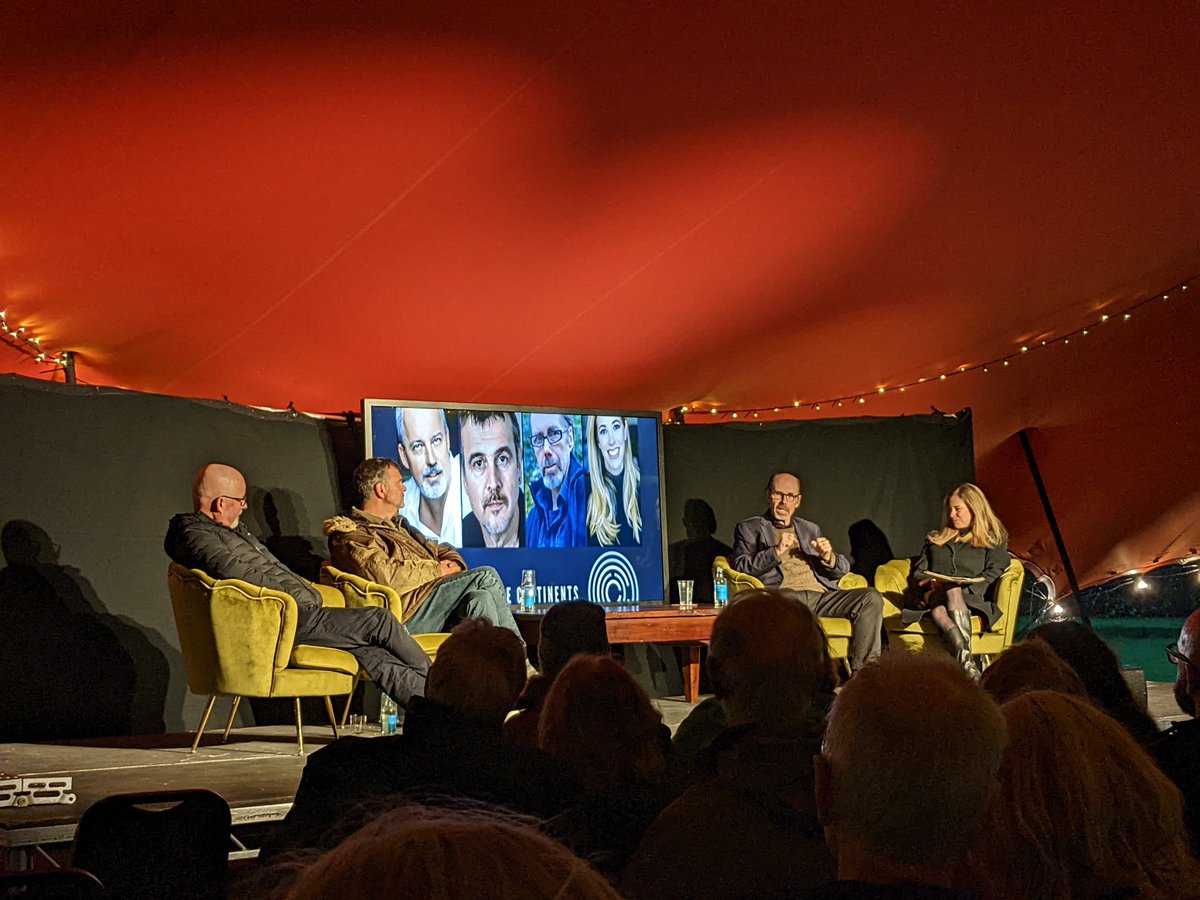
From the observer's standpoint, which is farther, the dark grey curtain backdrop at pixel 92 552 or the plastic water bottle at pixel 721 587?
the plastic water bottle at pixel 721 587

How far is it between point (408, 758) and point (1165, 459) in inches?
289

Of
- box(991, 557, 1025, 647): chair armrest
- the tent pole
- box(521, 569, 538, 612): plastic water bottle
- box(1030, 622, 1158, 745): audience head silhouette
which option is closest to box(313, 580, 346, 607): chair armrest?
box(521, 569, 538, 612): plastic water bottle

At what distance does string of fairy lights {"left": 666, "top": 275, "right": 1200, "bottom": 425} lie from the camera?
24.8 ft

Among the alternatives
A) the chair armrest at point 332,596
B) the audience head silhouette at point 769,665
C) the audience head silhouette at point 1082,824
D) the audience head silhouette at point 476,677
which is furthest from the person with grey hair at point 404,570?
the audience head silhouette at point 1082,824

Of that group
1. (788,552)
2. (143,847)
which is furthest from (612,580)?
(143,847)

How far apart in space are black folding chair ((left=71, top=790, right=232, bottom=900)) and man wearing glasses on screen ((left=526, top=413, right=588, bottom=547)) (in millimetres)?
4825

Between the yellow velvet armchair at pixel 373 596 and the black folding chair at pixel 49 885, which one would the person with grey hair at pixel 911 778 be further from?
the yellow velvet armchair at pixel 373 596

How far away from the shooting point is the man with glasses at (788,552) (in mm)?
7309

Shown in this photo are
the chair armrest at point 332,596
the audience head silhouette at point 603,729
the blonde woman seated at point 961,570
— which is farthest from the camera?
the blonde woman seated at point 961,570

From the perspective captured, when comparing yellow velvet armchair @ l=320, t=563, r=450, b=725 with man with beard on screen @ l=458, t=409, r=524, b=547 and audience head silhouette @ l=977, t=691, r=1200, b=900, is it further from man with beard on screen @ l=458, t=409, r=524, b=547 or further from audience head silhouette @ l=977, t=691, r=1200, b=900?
audience head silhouette @ l=977, t=691, r=1200, b=900

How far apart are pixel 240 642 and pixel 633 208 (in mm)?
2809

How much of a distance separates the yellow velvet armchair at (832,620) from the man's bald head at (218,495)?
2.76 m

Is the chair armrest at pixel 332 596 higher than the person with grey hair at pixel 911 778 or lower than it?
higher

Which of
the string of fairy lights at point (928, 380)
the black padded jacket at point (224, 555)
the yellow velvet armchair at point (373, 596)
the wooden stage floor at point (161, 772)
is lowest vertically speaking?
the wooden stage floor at point (161, 772)
